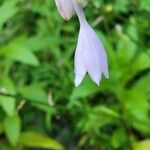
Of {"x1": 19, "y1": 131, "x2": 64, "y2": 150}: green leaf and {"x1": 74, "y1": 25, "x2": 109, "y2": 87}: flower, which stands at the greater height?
{"x1": 74, "y1": 25, "x2": 109, "y2": 87}: flower

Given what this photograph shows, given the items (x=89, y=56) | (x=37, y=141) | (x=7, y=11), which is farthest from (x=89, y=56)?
(x=37, y=141)

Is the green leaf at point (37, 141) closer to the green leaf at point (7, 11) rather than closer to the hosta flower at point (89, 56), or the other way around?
the green leaf at point (7, 11)

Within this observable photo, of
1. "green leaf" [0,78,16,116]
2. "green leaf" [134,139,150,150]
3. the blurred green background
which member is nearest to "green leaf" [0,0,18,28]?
the blurred green background

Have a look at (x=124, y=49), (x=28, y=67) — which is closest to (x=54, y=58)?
(x=28, y=67)

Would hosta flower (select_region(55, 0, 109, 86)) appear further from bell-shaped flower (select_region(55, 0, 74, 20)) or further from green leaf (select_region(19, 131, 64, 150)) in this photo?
green leaf (select_region(19, 131, 64, 150))

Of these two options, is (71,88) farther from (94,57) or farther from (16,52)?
(94,57)

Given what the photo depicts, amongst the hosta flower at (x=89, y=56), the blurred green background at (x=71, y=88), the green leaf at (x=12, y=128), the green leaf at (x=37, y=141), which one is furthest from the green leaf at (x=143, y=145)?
the hosta flower at (x=89, y=56)

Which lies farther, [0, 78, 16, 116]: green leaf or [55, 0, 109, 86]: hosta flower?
[0, 78, 16, 116]: green leaf
